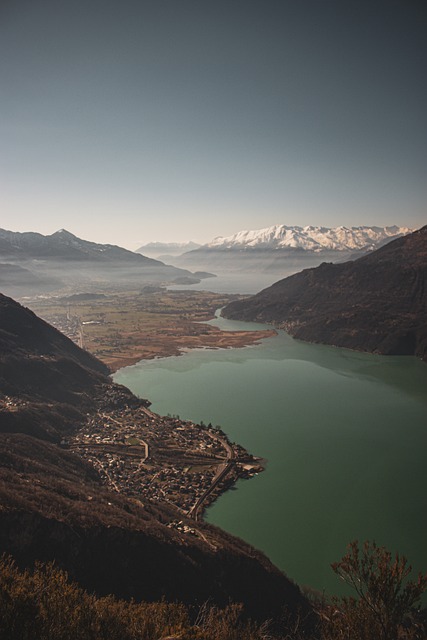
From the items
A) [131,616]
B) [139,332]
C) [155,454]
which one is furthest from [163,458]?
[139,332]

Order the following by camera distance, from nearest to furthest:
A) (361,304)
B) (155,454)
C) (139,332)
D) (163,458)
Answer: (163,458) → (155,454) → (361,304) → (139,332)

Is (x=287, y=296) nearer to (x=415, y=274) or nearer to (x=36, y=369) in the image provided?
(x=415, y=274)

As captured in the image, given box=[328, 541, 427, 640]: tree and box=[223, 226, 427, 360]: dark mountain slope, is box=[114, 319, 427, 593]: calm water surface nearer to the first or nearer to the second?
box=[223, 226, 427, 360]: dark mountain slope

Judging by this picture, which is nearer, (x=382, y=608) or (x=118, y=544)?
(x=382, y=608)

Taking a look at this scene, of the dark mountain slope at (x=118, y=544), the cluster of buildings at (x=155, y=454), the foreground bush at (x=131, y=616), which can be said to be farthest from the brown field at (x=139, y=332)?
the foreground bush at (x=131, y=616)

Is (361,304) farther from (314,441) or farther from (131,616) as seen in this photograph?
(131,616)

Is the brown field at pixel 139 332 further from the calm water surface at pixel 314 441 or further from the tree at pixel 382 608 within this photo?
the tree at pixel 382 608

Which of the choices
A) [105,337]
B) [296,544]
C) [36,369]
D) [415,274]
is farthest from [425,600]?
[415,274]
